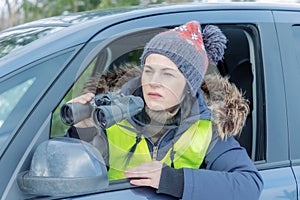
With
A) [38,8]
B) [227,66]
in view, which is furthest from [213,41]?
[38,8]

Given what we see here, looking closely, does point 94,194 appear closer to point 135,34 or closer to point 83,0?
point 135,34

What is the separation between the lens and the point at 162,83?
2080 mm

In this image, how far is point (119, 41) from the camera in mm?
2152

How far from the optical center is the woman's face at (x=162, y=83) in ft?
6.82

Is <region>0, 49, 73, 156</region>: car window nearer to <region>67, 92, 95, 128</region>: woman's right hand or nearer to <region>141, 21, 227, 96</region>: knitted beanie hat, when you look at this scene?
<region>67, 92, 95, 128</region>: woman's right hand

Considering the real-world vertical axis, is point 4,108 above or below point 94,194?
above

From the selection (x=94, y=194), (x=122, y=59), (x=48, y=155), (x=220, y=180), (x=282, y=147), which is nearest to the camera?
(x=48, y=155)

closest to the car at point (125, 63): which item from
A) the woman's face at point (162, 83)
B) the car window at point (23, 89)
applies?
the car window at point (23, 89)

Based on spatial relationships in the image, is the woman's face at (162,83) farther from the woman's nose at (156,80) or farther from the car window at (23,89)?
the car window at (23,89)

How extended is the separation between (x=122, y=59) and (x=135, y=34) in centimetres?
56

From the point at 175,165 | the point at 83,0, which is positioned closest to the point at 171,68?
the point at 175,165

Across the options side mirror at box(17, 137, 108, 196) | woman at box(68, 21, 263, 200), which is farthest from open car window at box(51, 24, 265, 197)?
side mirror at box(17, 137, 108, 196)

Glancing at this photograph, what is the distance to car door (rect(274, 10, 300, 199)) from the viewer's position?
2.26 metres

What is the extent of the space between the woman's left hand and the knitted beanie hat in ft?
1.27
